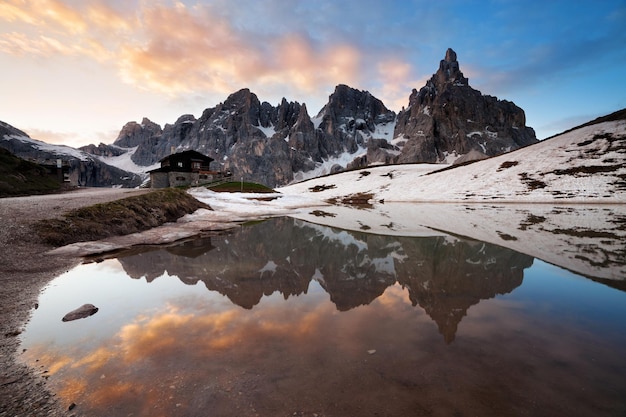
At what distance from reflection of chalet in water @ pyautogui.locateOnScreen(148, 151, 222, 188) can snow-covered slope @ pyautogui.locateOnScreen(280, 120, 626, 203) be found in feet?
118

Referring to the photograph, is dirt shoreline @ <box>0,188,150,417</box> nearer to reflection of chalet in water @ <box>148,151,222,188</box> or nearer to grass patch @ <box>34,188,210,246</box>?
grass patch @ <box>34,188,210,246</box>

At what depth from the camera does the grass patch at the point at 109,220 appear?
14078mm

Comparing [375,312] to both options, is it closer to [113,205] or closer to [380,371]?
[380,371]

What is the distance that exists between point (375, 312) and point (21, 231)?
52.7ft

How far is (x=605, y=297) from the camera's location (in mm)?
7930

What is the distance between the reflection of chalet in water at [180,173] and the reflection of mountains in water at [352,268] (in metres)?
68.5

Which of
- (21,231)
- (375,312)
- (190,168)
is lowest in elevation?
(375,312)

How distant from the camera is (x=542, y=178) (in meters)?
54.6

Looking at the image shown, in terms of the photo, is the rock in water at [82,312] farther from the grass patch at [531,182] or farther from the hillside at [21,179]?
the grass patch at [531,182]

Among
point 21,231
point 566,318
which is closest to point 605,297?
point 566,318

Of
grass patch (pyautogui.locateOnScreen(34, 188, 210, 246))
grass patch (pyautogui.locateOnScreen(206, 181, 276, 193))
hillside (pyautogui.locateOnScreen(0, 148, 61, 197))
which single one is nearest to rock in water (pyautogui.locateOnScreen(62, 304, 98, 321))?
grass patch (pyautogui.locateOnScreen(34, 188, 210, 246))

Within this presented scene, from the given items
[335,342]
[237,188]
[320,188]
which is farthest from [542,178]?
[237,188]

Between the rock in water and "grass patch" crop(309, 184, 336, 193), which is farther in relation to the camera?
"grass patch" crop(309, 184, 336, 193)

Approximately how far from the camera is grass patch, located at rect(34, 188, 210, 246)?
1408cm
